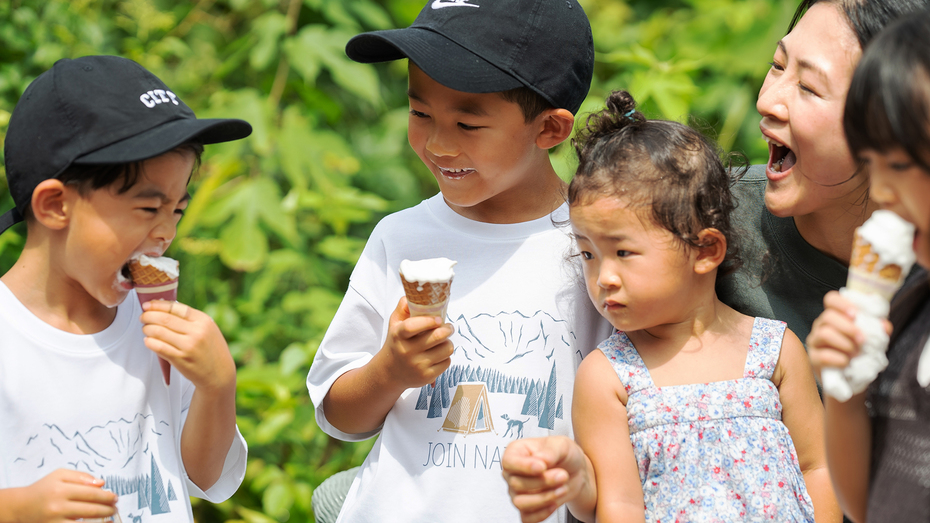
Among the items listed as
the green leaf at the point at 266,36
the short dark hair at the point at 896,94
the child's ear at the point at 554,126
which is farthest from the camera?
the green leaf at the point at 266,36

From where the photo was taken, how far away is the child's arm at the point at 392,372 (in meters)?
1.59

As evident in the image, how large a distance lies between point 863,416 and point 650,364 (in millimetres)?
464

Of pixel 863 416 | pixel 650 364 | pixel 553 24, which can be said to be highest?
pixel 553 24

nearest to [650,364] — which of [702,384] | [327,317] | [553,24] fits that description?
[702,384]

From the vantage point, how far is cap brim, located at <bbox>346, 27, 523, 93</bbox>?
65.5 inches

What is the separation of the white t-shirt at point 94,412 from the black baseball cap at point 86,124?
25cm

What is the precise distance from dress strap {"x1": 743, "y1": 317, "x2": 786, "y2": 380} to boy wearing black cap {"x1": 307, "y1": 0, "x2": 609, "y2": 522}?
0.33 m

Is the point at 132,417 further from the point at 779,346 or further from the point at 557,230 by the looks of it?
the point at 779,346

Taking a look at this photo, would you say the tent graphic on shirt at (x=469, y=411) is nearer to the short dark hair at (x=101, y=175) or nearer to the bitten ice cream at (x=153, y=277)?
the bitten ice cream at (x=153, y=277)

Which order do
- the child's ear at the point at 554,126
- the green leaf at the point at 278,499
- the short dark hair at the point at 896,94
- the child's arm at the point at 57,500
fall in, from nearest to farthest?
the short dark hair at the point at 896,94, the child's arm at the point at 57,500, the child's ear at the point at 554,126, the green leaf at the point at 278,499

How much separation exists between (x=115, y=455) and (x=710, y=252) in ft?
4.09

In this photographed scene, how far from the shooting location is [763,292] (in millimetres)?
1962

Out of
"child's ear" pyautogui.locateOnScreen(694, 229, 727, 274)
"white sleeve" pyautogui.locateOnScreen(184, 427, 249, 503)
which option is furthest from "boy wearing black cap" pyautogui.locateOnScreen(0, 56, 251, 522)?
"child's ear" pyautogui.locateOnScreen(694, 229, 727, 274)

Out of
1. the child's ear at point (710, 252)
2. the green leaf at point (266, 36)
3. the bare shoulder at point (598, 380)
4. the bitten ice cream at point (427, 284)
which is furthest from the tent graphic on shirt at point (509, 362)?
the green leaf at point (266, 36)
